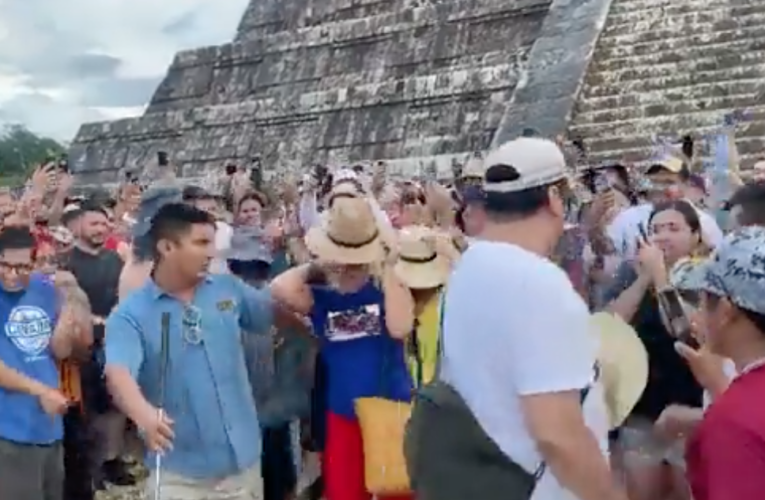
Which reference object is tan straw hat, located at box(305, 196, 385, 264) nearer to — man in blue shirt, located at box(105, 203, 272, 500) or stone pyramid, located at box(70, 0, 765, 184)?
man in blue shirt, located at box(105, 203, 272, 500)

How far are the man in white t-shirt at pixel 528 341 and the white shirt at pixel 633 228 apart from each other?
Answer: 274 cm

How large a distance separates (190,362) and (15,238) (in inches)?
60.8

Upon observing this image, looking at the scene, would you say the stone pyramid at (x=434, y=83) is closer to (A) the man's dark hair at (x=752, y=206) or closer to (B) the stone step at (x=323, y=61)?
(B) the stone step at (x=323, y=61)

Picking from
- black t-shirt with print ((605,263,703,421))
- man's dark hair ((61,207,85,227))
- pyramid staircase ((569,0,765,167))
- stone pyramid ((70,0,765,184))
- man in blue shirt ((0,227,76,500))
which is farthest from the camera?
stone pyramid ((70,0,765,184))

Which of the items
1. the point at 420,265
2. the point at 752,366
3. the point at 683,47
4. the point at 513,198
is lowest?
the point at 752,366

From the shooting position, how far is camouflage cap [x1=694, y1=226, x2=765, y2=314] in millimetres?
2908

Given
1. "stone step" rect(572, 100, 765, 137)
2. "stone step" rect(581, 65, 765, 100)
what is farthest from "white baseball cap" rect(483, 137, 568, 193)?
"stone step" rect(581, 65, 765, 100)

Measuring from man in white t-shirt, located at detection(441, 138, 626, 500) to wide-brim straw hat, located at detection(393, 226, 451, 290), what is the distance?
7.04 feet

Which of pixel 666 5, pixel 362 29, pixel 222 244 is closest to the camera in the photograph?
pixel 222 244

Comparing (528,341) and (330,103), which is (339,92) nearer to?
(330,103)

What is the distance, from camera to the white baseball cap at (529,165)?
3287 millimetres

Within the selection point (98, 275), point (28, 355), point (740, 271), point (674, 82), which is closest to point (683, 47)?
point (674, 82)

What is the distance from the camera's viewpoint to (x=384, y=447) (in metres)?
5.36

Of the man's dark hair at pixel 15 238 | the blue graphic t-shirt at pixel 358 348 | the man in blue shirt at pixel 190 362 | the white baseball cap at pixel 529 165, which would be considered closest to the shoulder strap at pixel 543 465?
the white baseball cap at pixel 529 165
